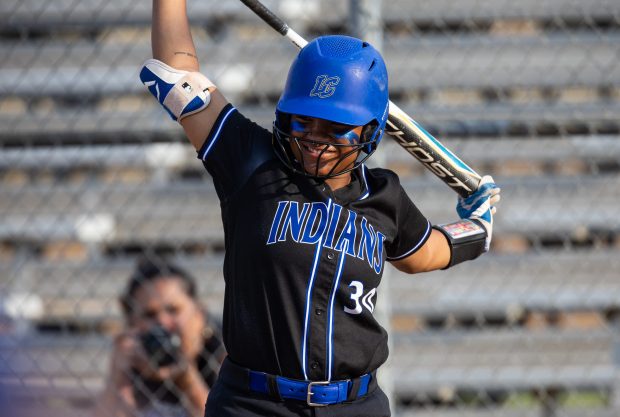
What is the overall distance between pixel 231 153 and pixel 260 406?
62cm

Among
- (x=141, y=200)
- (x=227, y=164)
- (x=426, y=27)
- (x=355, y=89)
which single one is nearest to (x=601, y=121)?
(x=355, y=89)

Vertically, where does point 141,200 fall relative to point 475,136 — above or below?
below

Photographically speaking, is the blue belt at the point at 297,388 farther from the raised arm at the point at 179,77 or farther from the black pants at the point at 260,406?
the raised arm at the point at 179,77

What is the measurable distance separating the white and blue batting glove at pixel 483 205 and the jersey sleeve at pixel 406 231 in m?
0.29

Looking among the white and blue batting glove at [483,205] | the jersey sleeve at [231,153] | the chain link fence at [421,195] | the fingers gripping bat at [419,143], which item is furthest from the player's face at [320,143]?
the chain link fence at [421,195]

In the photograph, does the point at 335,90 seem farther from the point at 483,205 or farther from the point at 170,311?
the point at 170,311

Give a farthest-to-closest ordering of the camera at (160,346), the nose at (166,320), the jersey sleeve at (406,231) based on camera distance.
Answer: the nose at (166,320) → the camera at (160,346) → the jersey sleeve at (406,231)

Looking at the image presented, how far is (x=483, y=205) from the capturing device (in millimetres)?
2742

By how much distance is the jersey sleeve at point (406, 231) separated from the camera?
241cm

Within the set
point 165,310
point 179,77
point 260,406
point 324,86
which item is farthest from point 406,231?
point 165,310

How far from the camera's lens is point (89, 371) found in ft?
15.9

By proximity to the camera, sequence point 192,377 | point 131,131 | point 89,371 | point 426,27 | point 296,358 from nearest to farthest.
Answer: point 296,358 < point 131,131 < point 192,377 < point 89,371 < point 426,27

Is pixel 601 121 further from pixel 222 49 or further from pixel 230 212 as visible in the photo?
pixel 222 49

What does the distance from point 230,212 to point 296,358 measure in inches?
15.5
